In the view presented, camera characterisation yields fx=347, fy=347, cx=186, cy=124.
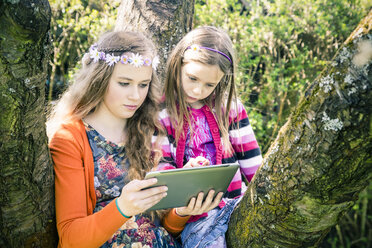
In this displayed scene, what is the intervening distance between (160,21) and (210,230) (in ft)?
5.18

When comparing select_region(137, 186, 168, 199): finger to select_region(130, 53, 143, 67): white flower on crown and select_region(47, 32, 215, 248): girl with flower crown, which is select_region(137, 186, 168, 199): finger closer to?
select_region(47, 32, 215, 248): girl with flower crown

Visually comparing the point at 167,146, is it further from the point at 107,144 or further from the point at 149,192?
the point at 149,192

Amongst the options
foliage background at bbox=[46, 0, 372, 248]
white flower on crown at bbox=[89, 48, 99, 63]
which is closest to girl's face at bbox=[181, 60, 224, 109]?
white flower on crown at bbox=[89, 48, 99, 63]

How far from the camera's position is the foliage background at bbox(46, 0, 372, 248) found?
13.3ft

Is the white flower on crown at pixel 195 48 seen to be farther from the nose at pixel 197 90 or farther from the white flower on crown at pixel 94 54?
the white flower on crown at pixel 94 54

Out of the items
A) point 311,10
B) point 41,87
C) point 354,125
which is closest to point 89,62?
point 41,87

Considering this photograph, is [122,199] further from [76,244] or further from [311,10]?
[311,10]

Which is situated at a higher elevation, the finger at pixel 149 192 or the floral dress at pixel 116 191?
the finger at pixel 149 192

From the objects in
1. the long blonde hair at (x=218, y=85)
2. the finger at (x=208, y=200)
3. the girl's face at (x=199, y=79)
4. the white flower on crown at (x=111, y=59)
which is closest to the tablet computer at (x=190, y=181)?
the finger at (x=208, y=200)

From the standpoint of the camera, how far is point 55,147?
1.79m

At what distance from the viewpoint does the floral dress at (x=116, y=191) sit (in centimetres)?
→ 190

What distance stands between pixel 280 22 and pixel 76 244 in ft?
11.7

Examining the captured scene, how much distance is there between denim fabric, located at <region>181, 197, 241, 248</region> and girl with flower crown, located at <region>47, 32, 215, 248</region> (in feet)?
0.25

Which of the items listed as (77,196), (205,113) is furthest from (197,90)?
(77,196)
